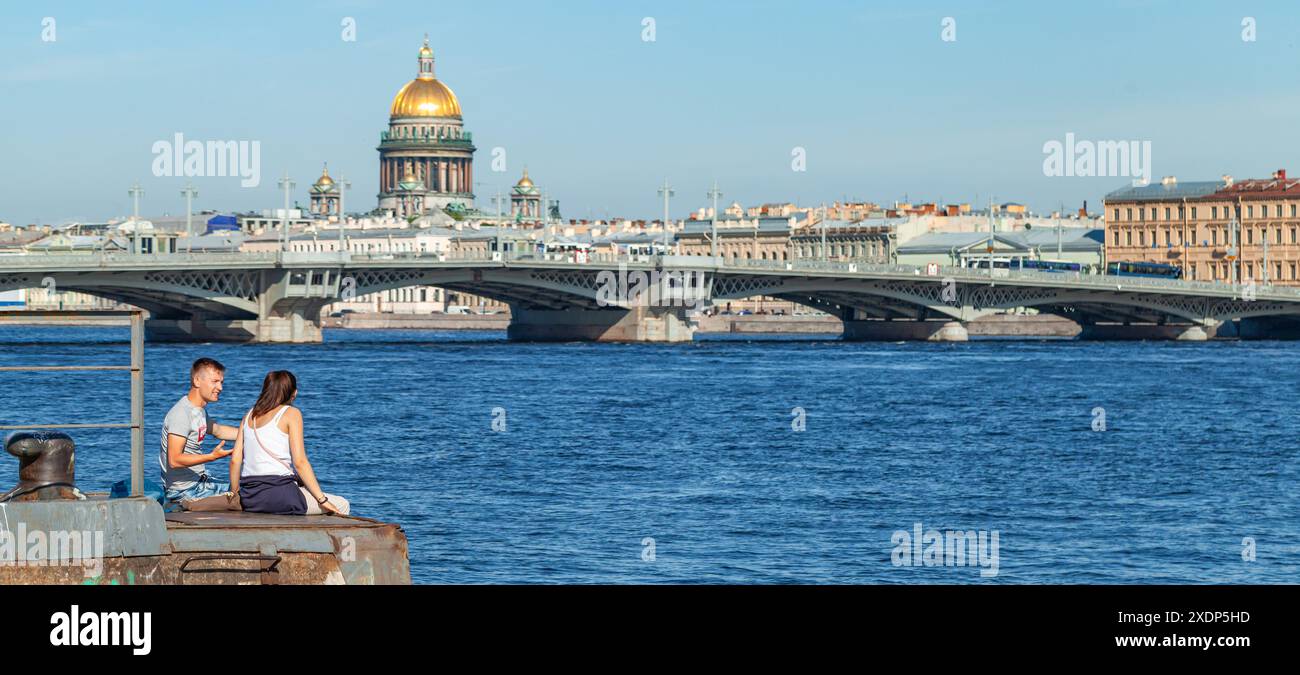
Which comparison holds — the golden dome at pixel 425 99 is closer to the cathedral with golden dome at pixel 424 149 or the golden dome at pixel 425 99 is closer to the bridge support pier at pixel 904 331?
the cathedral with golden dome at pixel 424 149

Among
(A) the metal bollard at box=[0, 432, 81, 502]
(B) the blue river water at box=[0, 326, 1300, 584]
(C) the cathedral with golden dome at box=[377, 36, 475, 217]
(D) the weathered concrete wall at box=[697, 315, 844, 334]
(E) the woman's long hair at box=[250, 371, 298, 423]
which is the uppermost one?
(C) the cathedral with golden dome at box=[377, 36, 475, 217]

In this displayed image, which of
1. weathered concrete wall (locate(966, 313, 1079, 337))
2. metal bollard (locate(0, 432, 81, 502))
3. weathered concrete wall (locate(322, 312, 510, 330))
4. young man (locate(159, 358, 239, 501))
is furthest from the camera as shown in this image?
weathered concrete wall (locate(322, 312, 510, 330))

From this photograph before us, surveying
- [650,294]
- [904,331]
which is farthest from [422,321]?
[904,331]

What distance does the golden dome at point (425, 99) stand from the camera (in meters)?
160

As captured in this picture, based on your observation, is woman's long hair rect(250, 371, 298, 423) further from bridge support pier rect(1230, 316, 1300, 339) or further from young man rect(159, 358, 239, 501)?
bridge support pier rect(1230, 316, 1300, 339)

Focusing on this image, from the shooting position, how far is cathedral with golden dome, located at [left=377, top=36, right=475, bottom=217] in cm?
→ 16062

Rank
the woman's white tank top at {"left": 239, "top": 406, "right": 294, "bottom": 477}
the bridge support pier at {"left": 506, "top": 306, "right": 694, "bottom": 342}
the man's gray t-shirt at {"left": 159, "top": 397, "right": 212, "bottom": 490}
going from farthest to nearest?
the bridge support pier at {"left": 506, "top": 306, "right": 694, "bottom": 342}, the man's gray t-shirt at {"left": 159, "top": 397, "right": 212, "bottom": 490}, the woman's white tank top at {"left": 239, "top": 406, "right": 294, "bottom": 477}

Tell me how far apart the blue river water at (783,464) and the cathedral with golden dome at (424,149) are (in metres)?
109

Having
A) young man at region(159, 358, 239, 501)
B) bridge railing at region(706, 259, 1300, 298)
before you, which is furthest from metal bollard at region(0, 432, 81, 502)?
bridge railing at region(706, 259, 1300, 298)

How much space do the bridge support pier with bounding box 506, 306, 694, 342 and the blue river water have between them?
71.0ft

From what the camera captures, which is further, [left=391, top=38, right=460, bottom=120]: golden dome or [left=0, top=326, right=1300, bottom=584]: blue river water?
[left=391, top=38, right=460, bottom=120]: golden dome

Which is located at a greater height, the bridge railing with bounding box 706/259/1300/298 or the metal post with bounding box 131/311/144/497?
the bridge railing with bounding box 706/259/1300/298

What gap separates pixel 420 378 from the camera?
4738cm
